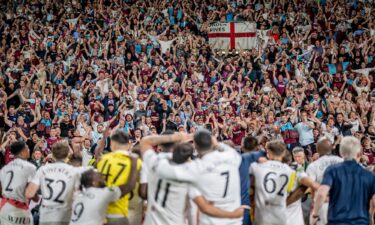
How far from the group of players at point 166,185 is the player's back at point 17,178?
1cm

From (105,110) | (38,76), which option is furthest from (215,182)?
(38,76)

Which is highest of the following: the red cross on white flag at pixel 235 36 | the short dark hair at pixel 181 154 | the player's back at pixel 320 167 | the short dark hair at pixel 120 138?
the red cross on white flag at pixel 235 36

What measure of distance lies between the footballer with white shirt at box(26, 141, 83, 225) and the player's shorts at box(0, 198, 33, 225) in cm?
71

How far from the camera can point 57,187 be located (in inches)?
361

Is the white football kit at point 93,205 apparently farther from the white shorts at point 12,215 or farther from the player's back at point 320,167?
the player's back at point 320,167

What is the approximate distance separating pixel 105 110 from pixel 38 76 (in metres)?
3.00

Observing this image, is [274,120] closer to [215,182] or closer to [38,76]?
[38,76]

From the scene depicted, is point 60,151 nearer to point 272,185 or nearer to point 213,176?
point 213,176

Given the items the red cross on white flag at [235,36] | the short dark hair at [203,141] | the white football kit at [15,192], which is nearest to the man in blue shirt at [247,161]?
the short dark hair at [203,141]

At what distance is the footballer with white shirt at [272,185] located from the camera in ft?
30.4

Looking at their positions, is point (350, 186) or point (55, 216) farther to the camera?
point (55, 216)

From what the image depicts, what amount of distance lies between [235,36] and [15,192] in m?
16.4

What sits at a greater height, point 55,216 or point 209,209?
point 209,209

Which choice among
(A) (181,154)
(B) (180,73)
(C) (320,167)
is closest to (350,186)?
(C) (320,167)
